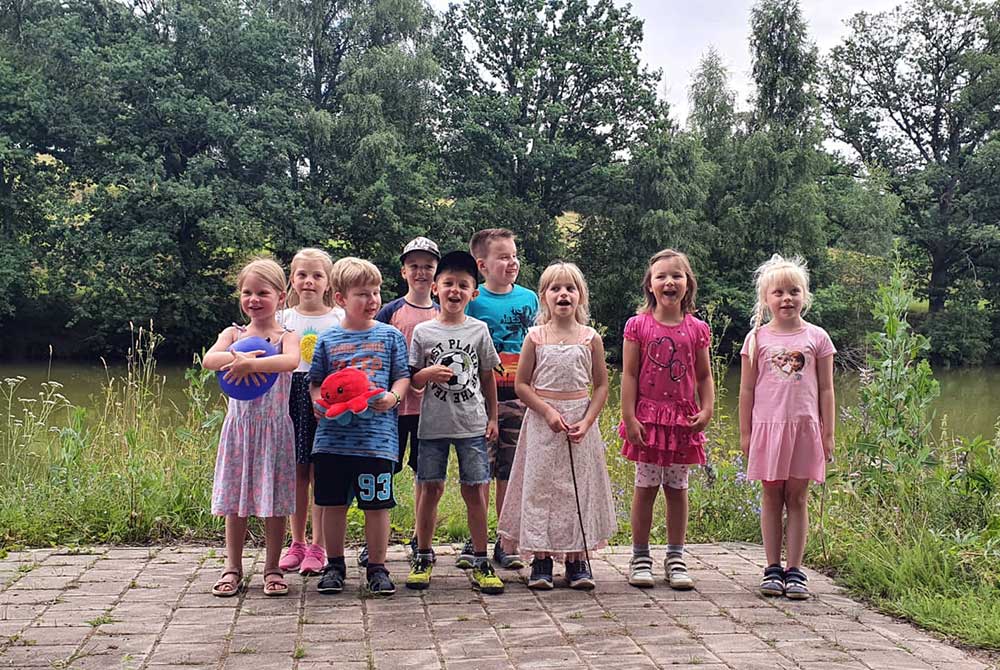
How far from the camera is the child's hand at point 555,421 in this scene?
15.1 feet

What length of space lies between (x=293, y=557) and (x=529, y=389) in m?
1.50

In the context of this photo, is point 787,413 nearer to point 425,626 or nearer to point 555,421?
point 555,421

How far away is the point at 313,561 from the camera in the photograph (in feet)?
16.0

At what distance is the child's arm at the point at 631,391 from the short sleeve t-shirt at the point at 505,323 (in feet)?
1.88

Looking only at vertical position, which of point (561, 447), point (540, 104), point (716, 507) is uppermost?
point (540, 104)

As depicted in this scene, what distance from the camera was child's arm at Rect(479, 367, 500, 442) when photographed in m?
4.74

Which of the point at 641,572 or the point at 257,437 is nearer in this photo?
the point at 257,437

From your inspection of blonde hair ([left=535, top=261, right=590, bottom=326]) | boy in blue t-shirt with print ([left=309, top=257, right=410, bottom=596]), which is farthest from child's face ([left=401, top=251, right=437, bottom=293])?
blonde hair ([left=535, top=261, right=590, bottom=326])

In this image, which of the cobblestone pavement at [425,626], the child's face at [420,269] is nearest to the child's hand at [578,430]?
the cobblestone pavement at [425,626]

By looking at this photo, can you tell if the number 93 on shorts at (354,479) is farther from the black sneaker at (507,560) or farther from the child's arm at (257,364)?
the black sneaker at (507,560)

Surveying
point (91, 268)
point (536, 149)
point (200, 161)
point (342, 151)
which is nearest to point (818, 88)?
point (536, 149)

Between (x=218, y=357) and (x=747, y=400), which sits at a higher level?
(x=218, y=357)

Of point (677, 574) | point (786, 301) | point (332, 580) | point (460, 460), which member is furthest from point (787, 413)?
point (332, 580)

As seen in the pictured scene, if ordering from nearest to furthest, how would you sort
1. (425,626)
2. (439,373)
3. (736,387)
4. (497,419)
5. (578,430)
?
(425,626) → (439,373) → (578,430) → (497,419) → (736,387)
